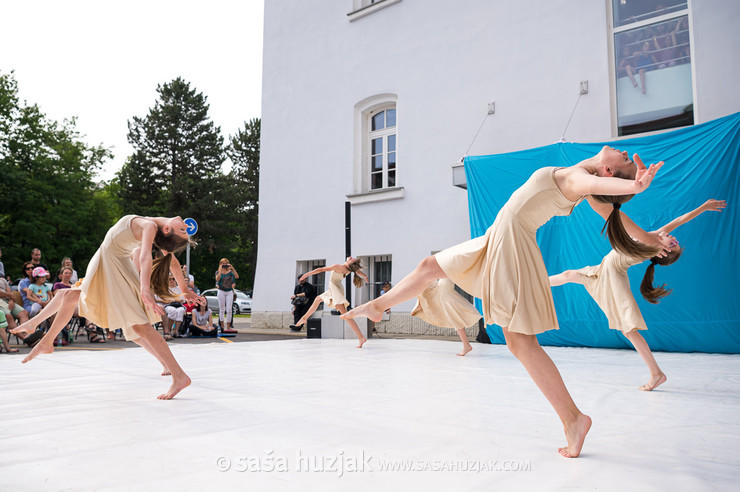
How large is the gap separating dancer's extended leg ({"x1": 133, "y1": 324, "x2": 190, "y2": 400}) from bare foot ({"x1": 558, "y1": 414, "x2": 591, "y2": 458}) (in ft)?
8.76

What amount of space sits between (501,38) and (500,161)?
3.30 metres

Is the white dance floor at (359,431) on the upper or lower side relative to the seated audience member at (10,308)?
lower

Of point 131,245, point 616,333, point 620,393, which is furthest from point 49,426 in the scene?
point 616,333

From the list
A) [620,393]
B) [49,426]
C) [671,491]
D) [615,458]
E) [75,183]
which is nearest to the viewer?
[671,491]

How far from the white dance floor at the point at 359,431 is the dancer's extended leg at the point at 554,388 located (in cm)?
13

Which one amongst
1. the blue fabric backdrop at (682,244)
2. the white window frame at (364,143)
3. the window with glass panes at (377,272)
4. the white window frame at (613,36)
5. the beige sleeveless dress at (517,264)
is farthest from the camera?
the white window frame at (364,143)

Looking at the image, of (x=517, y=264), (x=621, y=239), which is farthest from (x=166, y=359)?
(x=621, y=239)

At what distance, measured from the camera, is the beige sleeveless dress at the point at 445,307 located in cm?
678

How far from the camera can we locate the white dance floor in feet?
6.79

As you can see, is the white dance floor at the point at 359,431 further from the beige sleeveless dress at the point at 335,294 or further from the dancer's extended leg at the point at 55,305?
the beige sleeveless dress at the point at 335,294

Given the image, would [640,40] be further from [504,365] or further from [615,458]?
[615,458]

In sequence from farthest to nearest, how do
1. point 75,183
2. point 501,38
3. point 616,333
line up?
1. point 75,183
2. point 501,38
3. point 616,333

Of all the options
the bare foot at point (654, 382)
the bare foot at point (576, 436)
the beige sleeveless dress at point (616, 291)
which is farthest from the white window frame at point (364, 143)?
the bare foot at point (576, 436)

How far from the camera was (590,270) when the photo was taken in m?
5.15
